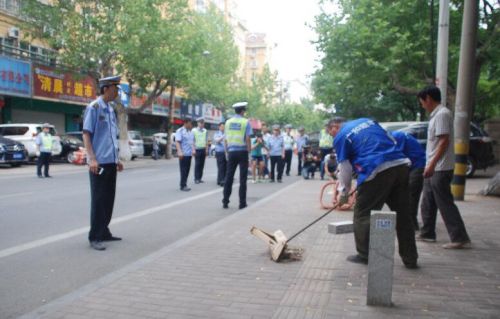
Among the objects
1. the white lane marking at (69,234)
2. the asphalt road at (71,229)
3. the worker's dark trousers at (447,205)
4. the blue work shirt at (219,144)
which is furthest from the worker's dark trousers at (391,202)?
the blue work shirt at (219,144)

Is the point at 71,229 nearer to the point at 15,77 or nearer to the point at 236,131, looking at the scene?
the point at 236,131

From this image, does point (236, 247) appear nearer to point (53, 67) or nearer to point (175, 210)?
point (175, 210)

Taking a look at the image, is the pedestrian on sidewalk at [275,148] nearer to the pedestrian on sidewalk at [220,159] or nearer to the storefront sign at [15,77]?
the pedestrian on sidewalk at [220,159]

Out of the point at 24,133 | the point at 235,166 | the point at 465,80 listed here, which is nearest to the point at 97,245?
the point at 235,166

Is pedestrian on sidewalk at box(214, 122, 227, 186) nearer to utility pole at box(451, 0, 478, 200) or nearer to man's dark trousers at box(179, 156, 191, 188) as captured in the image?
man's dark trousers at box(179, 156, 191, 188)

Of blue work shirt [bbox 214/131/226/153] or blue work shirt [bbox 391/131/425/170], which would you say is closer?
blue work shirt [bbox 391/131/425/170]

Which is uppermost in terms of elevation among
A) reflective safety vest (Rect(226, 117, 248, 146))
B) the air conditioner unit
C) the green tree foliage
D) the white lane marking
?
the air conditioner unit

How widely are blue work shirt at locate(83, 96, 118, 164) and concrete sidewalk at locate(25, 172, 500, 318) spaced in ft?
3.69

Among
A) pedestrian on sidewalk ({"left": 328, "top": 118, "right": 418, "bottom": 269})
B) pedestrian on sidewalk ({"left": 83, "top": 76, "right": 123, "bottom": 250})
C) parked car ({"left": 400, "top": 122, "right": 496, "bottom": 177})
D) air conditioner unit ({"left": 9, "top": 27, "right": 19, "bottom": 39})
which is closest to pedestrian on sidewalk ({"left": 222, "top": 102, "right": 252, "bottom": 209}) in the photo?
pedestrian on sidewalk ({"left": 83, "top": 76, "right": 123, "bottom": 250})

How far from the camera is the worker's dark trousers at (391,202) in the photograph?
179 inches

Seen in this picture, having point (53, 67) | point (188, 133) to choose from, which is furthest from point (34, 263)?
point (53, 67)

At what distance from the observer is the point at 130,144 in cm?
2775

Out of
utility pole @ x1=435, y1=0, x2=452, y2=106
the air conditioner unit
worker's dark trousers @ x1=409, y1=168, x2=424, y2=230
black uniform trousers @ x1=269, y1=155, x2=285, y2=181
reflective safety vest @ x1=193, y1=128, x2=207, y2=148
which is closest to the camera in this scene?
worker's dark trousers @ x1=409, y1=168, x2=424, y2=230

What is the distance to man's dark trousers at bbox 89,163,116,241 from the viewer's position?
565cm
